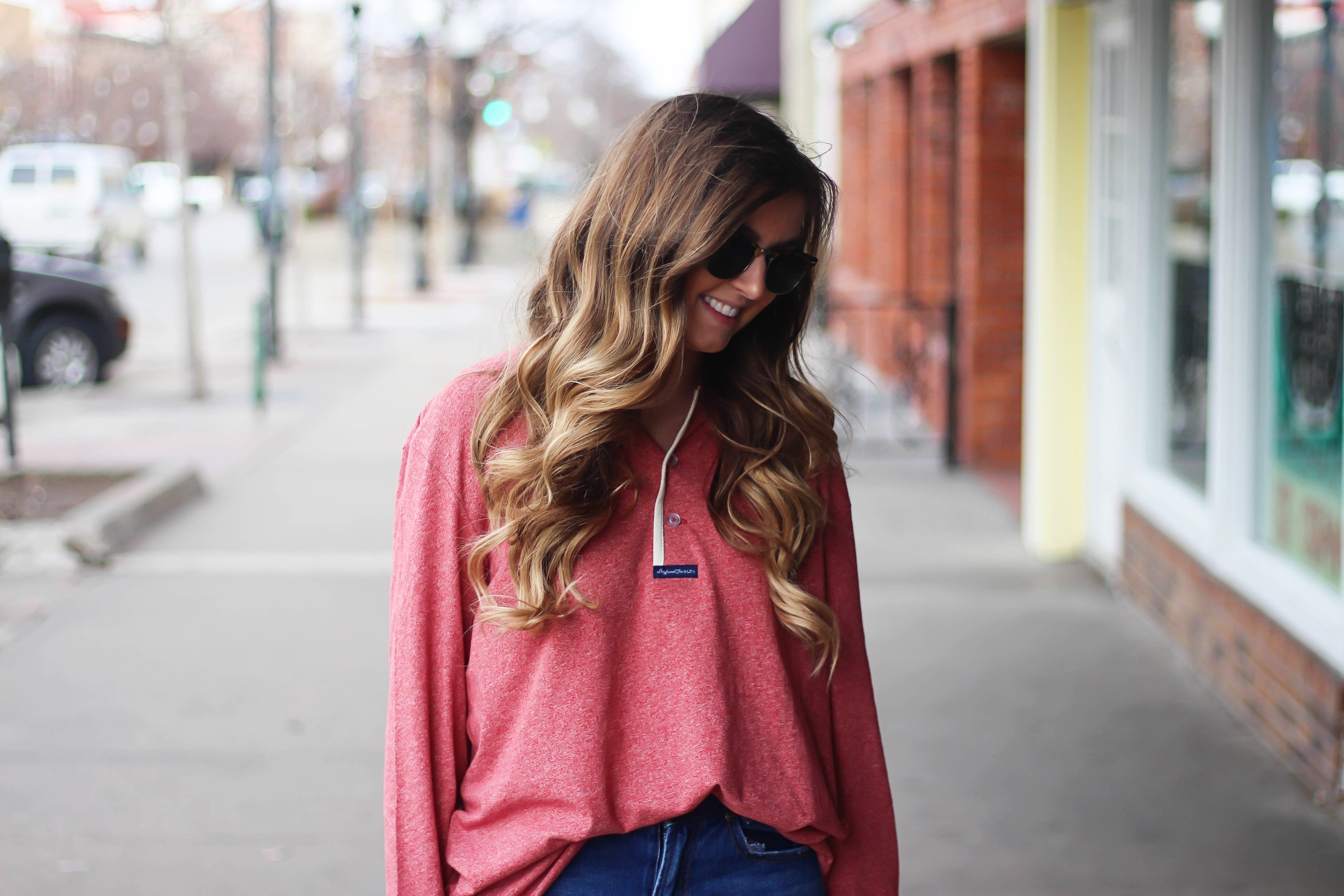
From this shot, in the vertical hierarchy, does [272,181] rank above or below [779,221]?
above

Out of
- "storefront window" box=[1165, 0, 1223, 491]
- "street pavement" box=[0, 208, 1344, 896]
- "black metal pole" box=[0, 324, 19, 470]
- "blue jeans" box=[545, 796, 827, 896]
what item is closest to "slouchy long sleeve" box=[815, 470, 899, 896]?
"blue jeans" box=[545, 796, 827, 896]

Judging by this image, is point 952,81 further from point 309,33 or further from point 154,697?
point 309,33

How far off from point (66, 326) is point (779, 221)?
13502 millimetres

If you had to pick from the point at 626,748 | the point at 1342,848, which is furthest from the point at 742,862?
the point at 1342,848

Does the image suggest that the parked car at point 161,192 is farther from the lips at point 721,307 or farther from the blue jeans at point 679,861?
the blue jeans at point 679,861

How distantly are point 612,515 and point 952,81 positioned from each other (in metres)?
10.1

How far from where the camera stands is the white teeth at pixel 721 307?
193 centimetres

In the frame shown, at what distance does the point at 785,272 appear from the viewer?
6.38ft

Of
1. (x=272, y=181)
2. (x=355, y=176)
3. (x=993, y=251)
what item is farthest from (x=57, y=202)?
(x=993, y=251)

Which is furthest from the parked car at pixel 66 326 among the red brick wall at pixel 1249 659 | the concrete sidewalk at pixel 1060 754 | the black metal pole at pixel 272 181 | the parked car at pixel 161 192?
the parked car at pixel 161 192

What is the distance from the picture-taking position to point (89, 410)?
12.8 metres

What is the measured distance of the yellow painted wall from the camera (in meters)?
7.10

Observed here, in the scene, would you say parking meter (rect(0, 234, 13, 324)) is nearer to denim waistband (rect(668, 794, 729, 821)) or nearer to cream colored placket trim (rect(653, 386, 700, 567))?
cream colored placket trim (rect(653, 386, 700, 567))

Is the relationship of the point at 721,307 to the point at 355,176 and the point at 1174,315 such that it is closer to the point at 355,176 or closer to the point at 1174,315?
the point at 1174,315
